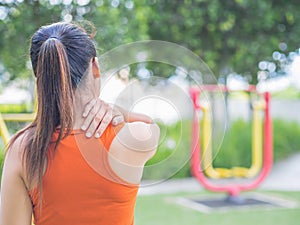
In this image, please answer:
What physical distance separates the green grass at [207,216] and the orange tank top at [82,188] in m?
3.29

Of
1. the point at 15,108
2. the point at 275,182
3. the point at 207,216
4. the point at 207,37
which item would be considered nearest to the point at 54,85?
the point at 207,216

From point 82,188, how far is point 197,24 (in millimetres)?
5195

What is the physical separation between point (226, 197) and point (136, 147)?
4.51 meters

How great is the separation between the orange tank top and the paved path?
14.2 ft

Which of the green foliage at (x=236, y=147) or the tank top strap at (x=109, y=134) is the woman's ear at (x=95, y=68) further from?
the green foliage at (x=236, y=147)

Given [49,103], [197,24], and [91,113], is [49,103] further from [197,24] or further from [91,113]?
[197,24]

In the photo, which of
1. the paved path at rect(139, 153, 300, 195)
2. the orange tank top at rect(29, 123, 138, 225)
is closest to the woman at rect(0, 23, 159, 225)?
the orange tank top at rect(29, 123, 138, 225)

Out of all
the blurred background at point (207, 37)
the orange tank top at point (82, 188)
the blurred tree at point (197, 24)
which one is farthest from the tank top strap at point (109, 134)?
the blurred tree at point (197, 24)

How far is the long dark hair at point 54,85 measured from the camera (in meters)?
0.96

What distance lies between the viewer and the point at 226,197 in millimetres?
5297

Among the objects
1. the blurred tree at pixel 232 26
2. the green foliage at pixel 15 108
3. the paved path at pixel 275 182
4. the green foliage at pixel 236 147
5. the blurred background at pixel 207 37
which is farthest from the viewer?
the green foliage at pixel 236 147

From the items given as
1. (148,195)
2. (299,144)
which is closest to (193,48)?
(148,195)

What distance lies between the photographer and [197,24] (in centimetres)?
598

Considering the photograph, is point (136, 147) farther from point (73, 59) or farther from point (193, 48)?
point (193, 48)
